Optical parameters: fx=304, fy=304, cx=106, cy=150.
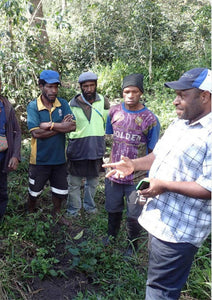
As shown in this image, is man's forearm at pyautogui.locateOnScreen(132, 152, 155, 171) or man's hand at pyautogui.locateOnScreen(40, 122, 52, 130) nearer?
man's forearm at pyautogui.locateOnScreen(132, 152, 155, 171)

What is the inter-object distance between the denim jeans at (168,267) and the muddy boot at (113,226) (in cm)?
135

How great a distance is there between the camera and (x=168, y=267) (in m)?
1.94

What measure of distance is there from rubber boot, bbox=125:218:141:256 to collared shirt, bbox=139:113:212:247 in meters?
1.24

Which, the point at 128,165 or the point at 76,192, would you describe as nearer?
the point at 128,165

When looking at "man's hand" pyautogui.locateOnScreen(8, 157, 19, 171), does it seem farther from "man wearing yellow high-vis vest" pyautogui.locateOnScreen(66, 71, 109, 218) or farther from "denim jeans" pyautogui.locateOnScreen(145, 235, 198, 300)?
"denim jeans" pyautogui.locateOnScreen(145, 235, 198, 300)

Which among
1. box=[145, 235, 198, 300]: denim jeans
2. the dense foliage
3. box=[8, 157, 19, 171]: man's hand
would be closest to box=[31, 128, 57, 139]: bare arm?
box=[8, 157, 19, 171]: man's hand

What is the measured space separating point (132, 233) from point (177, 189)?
5.32 feet

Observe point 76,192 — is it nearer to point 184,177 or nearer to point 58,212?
point 58,212

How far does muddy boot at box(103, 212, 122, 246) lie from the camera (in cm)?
339

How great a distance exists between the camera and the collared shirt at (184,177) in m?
1.78

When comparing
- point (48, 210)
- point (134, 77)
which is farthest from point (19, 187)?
point (134, 77)

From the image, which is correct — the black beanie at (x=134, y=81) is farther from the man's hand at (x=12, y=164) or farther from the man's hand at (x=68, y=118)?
the man's hand at (x=12, y=164)

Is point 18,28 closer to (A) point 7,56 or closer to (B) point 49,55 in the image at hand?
(A) point 7,56

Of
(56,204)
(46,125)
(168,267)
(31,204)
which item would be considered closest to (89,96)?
(46,125)
